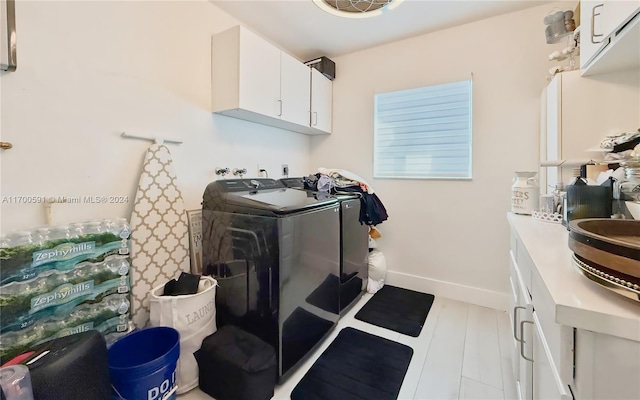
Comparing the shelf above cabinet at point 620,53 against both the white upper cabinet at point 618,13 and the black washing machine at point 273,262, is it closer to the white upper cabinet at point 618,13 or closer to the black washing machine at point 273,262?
the white upper cabinet at point 618,13

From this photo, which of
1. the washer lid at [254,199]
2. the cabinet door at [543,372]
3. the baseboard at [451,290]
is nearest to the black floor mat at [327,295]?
the washer lid at [254,199]

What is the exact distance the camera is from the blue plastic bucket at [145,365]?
117 centimetres

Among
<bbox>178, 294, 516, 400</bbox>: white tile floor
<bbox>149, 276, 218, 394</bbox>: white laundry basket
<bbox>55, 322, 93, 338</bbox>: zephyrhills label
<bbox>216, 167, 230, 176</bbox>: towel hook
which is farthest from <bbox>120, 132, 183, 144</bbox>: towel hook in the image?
<bbox>178, 294, 516, 400</bbox>: white tile floor

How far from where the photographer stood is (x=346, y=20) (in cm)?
242

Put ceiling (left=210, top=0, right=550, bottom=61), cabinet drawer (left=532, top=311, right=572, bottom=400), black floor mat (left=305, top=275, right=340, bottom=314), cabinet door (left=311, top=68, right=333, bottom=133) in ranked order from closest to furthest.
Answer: cabinet drawer (left=532, top=311, right=572, bottom=400)
black floor mat (left=305, top=275, right=340, bottom=314)
ceiling (left=210, top=0, right=550, bottom=61)
cabinet door (left=311, top=68, right=333, bottom=133)

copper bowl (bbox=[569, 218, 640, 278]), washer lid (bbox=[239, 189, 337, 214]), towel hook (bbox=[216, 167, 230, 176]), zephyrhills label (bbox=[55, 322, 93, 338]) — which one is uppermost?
towel hook (bbox=[216, 167, 230, 176])

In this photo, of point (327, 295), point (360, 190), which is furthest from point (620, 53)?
point (327, 295)

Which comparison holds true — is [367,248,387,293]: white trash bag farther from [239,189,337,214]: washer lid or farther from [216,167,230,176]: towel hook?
[216,167,230,176]: towel hook

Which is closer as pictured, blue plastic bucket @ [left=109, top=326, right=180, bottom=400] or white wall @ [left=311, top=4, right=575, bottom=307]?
blue plastic bucket @ [left=109, top=326, right=180, bottom=400]

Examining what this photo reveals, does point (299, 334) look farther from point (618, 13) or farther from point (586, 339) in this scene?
point (618, 13)

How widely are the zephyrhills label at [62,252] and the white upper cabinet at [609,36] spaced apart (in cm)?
267

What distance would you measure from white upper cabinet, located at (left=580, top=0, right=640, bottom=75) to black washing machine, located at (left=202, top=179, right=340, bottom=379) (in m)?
1.64

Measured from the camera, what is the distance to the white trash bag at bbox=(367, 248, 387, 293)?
110 inches

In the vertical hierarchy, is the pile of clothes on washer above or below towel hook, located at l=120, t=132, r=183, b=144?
below
